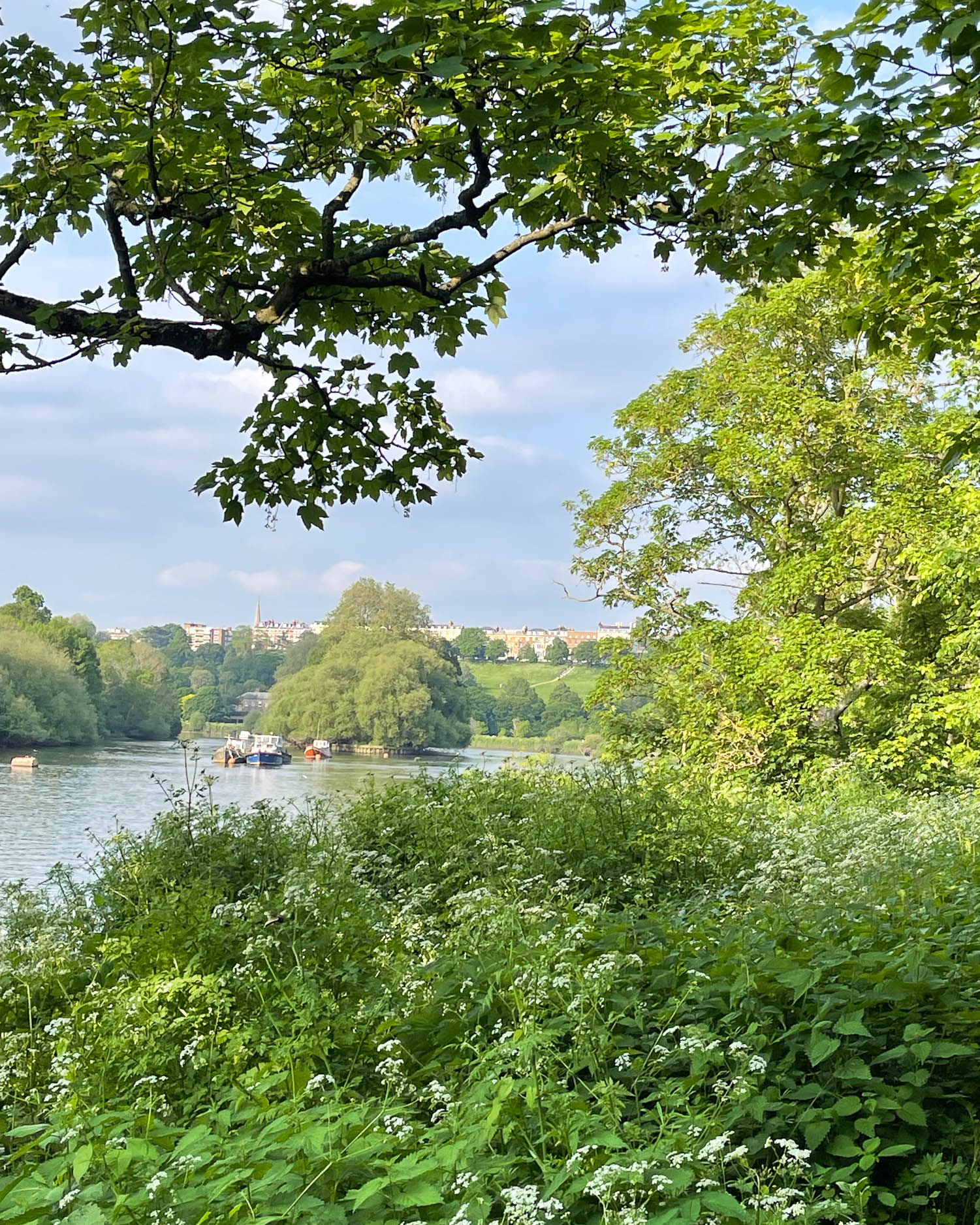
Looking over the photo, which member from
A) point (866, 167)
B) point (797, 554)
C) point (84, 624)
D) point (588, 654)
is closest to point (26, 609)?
point (84, 624)

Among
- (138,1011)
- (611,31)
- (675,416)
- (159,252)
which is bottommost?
(138,1011)

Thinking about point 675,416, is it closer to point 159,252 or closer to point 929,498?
point 929,498

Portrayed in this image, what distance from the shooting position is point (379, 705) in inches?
930

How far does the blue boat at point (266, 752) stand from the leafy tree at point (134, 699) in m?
5.23

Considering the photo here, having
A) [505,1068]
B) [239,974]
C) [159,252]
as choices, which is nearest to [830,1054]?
[505,1068]

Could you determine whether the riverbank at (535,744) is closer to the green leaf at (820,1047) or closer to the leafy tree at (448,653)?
the leafy tree at (448,653)

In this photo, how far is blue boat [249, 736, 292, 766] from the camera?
2342 centimetres

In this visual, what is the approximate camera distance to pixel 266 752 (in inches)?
936

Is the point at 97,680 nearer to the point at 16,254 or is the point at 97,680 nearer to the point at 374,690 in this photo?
the point at 374,690

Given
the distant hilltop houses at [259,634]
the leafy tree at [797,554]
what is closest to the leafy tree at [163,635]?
the distant hilltop houses at [259,634]

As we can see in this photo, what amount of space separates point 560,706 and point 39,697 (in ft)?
41.4

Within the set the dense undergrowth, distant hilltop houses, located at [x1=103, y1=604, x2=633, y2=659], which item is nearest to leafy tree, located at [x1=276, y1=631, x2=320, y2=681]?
distant hilltop houses, located at [x1=103, y1=604, x2=633, y2=659]

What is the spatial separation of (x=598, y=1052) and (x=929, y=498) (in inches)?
490

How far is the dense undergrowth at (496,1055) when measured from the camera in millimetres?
2086
